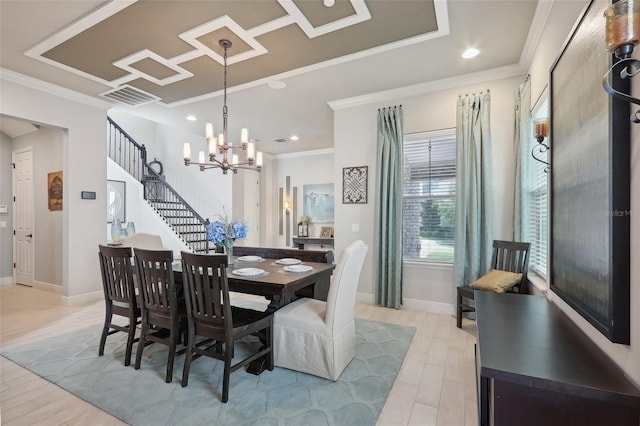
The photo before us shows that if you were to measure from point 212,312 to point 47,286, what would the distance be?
4659 millimetres

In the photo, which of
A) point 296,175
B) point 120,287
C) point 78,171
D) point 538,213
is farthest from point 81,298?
point 538,213

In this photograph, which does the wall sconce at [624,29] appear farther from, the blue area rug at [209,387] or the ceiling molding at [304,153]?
the ceiling molding at [304,153]

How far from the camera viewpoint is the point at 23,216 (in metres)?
5.36

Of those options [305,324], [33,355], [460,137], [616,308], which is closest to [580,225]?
[616,308]

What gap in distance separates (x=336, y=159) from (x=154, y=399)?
3.55 m

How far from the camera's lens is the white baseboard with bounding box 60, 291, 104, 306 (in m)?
4.13

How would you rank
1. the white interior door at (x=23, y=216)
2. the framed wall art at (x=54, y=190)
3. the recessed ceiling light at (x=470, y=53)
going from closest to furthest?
the recessed ceiling light at (x=470, y=53), the framed wall art at (x=54, y=190), the white interior door at (x=23, y=216)

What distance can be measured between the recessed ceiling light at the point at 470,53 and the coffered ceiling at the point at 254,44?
0.19 ft

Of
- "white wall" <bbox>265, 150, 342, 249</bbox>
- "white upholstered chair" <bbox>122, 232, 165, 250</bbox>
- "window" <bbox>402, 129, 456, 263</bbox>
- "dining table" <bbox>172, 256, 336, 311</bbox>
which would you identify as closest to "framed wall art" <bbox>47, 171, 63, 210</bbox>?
"white upholstered chair" <bbox>122, 232, 165, 250</bbox>

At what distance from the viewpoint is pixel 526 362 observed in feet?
3.53

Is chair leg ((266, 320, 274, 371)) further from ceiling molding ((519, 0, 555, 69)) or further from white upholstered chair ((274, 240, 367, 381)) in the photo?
ceiling molding ((519, 0, 555, 69))

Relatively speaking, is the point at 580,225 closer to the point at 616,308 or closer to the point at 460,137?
the point at 616,308

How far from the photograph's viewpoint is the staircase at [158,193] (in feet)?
21.7

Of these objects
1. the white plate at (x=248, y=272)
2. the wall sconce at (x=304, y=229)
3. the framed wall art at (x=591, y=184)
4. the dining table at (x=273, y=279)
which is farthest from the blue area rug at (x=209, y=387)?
the wall sconce at (x=304, y=229)
